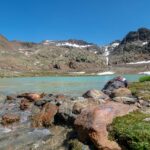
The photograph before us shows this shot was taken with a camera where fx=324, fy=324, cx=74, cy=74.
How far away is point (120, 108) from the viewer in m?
15.0

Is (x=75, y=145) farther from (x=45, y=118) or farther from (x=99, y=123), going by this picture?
(x=45, y=118)

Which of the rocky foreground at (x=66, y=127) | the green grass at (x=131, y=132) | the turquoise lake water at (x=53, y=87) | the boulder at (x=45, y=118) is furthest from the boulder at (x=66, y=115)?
the turquoise lake water at (x=53, y=87)

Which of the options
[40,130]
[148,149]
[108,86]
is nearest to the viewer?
[148,149]

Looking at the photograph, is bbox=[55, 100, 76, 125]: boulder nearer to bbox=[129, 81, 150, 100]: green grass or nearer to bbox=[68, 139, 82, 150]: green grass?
bbox=[68, 139, 82, 150]: green grass

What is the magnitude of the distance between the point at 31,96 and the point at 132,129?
19.6 meters

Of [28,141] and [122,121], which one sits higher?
[122,121]

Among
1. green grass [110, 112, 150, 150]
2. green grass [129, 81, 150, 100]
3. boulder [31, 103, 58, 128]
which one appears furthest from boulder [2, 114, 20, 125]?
green grass [110, 112, 150, 150]

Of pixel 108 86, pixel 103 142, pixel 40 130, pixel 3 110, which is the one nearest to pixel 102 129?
pixel 103 142

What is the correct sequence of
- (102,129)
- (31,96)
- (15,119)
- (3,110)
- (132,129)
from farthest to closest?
(31,96) → (3,110) → (15,119) → (102,129) → (132,129)

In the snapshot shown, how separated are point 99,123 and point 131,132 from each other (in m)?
1.67

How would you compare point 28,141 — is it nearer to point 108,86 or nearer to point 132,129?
point 132,129

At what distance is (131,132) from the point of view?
39.8 feet

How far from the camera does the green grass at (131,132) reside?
11680 mm

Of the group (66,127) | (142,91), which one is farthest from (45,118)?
(142,91)
